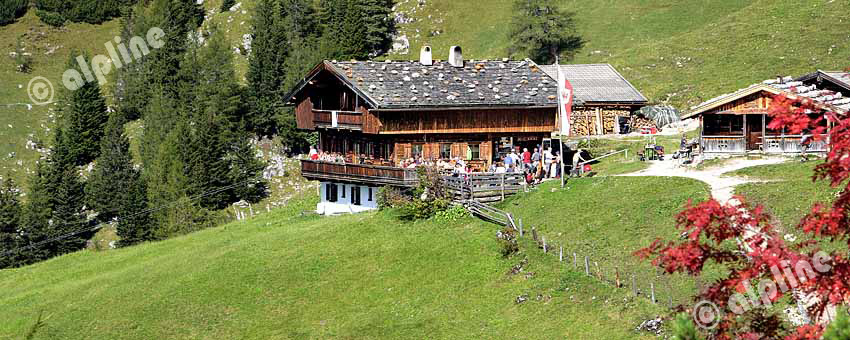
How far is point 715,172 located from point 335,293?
59.9 feet

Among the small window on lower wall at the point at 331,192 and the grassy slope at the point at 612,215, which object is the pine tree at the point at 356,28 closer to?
the small window on lower wall at the point at 331,192

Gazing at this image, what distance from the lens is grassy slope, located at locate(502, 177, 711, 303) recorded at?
3766 centimetres

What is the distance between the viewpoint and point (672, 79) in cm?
8944

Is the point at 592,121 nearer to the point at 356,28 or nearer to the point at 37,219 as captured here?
the point at 356,28

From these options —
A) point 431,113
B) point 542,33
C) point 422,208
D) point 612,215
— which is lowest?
point 422,208

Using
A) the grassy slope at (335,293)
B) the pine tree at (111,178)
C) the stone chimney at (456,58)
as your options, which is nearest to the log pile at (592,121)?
the stone chimney at (456,58)

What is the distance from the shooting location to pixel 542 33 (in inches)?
4063

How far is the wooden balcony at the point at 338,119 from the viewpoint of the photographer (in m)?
57.9

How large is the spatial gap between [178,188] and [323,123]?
3502cm

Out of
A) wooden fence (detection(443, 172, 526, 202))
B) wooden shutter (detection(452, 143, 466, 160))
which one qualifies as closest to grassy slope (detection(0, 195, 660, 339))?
wooden fence (detection(443, 172, 526, 202))

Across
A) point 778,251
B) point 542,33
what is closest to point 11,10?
point 542,33

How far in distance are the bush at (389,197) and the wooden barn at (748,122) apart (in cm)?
1516

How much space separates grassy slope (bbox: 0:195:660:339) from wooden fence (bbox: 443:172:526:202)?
2.69m

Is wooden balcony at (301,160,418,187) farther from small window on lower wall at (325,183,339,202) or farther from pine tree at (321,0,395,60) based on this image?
pine tree at (321,0,395,60)
